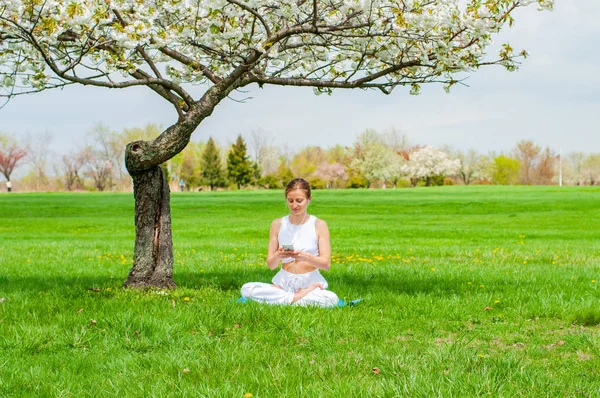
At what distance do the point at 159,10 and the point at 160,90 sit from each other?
0.97 metres

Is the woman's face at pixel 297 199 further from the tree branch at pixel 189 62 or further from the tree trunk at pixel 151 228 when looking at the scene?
the tree branch at pixel 189 62

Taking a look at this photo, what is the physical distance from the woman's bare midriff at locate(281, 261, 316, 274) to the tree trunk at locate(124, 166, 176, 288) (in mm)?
1556

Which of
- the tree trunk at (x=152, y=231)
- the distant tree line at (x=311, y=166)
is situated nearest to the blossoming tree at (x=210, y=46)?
the tree trunk at (x=152, y=231)

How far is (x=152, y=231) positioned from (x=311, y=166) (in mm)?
92929

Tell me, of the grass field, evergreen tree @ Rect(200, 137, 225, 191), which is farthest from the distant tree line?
the grass field

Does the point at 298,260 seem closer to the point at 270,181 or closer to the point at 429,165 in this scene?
the point at 270,181

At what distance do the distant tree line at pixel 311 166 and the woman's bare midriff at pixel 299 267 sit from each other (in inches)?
3082

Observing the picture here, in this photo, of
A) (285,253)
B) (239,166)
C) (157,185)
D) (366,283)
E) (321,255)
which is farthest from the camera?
(239,166)

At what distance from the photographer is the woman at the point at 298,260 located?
6.82m

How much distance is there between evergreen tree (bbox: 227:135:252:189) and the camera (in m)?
86.7

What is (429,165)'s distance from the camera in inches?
3986

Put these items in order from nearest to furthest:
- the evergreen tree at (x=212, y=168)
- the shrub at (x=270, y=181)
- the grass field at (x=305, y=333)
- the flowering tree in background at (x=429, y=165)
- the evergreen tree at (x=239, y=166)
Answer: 1. the grass field at (x=305, y=333)
2. the evergreen tree at (x=239, y=166)
3. the evergreen tree at (x=212, y=168)
4. the shrub at (x=270, y=181)
5. the flowering tree in background at (x=429, y=165)

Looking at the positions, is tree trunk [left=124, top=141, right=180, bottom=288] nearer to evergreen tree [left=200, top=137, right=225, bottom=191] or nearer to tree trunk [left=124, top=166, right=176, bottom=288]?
tree trunk [left=124, top=166, right=176, bottom=288]

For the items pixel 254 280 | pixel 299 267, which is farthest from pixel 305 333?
pixel 254 280
